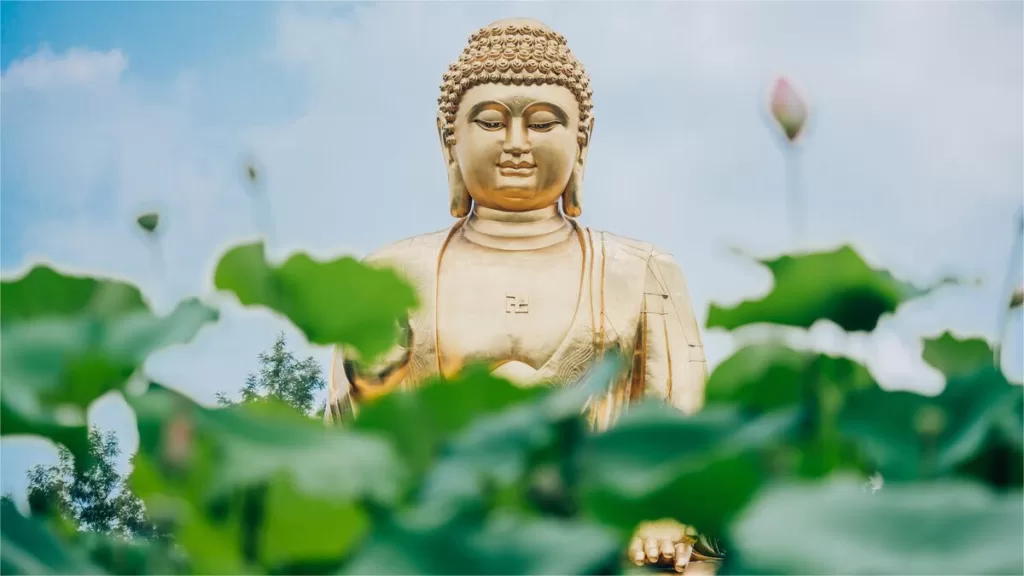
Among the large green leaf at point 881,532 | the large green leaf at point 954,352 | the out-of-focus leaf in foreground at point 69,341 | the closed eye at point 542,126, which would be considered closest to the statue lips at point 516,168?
the closed eye at point 542,126

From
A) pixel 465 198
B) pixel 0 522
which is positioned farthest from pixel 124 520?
pixel 0 522

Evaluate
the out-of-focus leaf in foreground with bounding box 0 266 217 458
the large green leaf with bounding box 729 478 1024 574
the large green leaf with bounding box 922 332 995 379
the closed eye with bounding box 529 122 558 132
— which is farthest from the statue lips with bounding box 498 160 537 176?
the large green leaf with bounding box 729 478 1024 574

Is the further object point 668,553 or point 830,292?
point 668,553

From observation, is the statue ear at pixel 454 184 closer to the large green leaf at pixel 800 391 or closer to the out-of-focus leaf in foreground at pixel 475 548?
the large green leaf at pixel 800 391

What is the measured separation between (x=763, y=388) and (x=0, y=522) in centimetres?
40

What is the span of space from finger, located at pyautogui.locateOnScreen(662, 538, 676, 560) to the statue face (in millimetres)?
1358

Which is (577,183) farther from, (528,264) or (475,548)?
(475,548)

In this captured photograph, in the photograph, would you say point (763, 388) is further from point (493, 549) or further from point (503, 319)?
→ point (503, 319)

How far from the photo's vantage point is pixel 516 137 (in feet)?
15.3

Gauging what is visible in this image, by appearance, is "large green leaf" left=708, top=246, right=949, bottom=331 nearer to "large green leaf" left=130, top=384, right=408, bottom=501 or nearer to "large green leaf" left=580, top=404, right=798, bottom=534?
"large green leaf" left=580, top=404, right=798, bottom=534

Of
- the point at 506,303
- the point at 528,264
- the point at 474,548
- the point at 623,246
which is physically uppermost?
the point at 623,246

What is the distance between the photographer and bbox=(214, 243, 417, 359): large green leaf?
2.05ft

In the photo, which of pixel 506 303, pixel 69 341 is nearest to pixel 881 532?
pixel 69 341

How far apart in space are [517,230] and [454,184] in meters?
0.32
